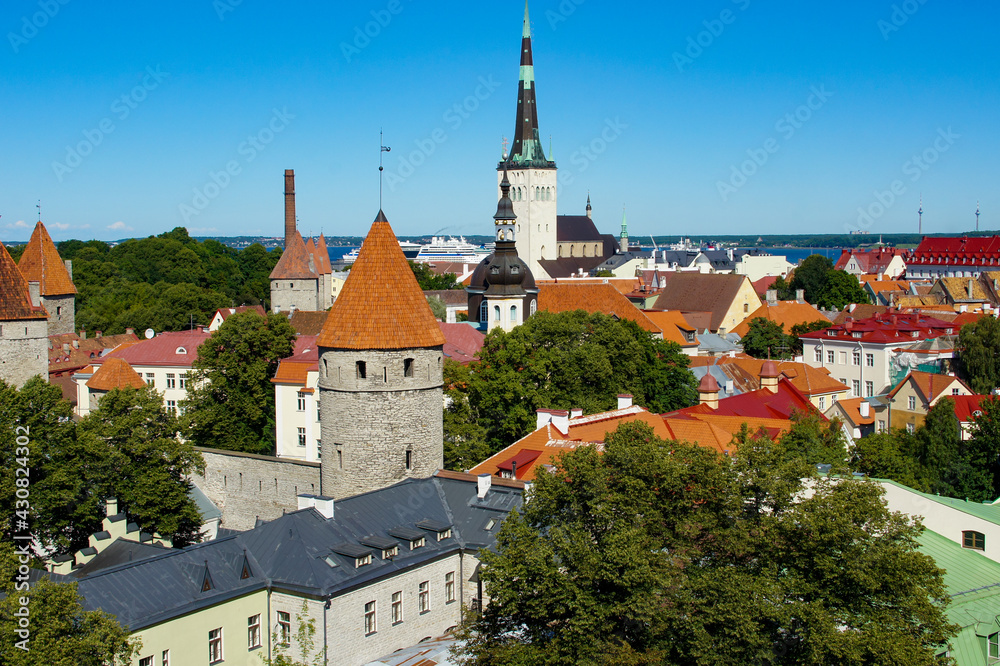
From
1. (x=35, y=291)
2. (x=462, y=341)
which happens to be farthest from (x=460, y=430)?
(x=35, y=291)

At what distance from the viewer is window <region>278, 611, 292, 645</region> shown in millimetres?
20562

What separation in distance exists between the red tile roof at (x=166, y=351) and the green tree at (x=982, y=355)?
113 ft

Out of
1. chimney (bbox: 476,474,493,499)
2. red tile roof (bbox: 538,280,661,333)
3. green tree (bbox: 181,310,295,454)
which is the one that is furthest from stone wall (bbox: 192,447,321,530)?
red tile roof (bbox: 538,280,661,333)

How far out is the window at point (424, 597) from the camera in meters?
22.4

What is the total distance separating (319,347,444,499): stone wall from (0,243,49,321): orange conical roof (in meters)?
20.4

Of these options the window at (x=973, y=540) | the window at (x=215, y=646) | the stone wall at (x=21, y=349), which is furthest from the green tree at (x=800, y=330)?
the window at (x=215, y=646)

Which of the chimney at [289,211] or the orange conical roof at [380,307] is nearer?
the orange conical roof at [380,307]

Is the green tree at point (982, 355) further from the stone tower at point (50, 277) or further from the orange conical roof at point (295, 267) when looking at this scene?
the stone tower at point (50, 277)

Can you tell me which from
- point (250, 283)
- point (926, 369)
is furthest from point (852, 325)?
point (250, 283)

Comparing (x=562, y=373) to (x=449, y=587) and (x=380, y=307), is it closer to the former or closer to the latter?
(x=380, y=307)

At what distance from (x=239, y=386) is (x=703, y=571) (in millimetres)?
26020

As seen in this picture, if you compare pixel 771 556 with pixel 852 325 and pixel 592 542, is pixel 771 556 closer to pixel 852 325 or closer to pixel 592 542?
pixel 592 542

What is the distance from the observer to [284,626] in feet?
67.6

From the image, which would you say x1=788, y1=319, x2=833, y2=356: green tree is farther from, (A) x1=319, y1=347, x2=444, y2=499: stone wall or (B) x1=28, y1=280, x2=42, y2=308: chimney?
(B) x1=28, y1=280, x2=42, y2=308: chimney
